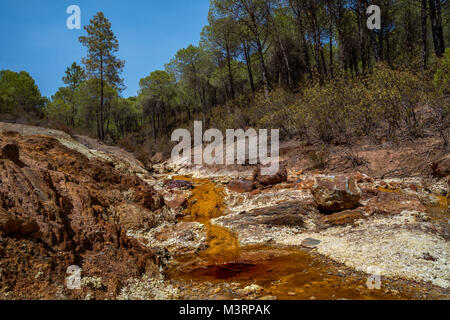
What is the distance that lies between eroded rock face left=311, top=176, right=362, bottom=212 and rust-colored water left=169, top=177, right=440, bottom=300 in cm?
186

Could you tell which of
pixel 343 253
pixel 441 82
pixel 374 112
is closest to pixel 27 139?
pixel 343 253

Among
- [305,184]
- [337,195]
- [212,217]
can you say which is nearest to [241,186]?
[212,217]

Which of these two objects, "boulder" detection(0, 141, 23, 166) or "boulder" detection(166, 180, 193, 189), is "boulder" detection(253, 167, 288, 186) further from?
"boulder" detection(0, 141, 23, 166)

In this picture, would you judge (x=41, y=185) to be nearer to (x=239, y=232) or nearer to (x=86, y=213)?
(x=86, y=213)

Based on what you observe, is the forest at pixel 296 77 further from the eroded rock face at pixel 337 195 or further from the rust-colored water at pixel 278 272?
the rust-colored water at pixel 278 272

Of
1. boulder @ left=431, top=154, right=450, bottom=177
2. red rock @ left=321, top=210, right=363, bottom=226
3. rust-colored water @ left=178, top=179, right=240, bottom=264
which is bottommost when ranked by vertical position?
rust-colored water @ left=178, top=179, right=240, bottom=264

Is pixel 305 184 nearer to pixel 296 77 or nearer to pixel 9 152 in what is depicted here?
pixel 9 152

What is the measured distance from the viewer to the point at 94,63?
20406 millimetres

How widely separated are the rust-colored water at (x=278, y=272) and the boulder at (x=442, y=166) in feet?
16.8

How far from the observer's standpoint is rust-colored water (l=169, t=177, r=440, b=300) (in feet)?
9.39

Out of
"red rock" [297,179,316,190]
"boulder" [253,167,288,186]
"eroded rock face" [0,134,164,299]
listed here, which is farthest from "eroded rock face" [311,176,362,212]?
"eroded rock face" [0,134,164,299]

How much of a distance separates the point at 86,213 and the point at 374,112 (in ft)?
33.3

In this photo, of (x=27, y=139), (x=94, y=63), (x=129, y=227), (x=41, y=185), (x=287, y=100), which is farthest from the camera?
(x=94, y=63)

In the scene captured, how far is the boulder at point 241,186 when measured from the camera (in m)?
8.92
